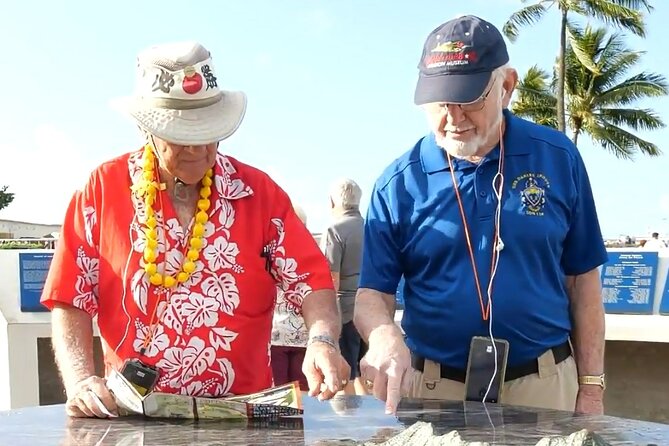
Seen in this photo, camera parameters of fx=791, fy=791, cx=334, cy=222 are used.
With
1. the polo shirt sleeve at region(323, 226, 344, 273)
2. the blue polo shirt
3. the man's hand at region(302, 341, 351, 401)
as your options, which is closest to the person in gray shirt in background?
the polo shirt sleeve at region(323, 226, 344, 273)

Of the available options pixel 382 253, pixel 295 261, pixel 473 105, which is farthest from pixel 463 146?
pixel 295 261

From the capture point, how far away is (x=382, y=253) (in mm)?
2361

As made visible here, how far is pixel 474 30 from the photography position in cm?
222

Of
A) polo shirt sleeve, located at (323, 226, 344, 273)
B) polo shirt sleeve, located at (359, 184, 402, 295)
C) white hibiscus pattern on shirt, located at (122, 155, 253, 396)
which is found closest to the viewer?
white hibiscus pattern on shirt, located at (122, 155, 253, 396)

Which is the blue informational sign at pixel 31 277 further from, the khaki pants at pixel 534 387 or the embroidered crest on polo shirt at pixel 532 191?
the embroidered crest on polo shirt at pixel 532 191

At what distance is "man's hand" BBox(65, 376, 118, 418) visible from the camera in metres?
1.99

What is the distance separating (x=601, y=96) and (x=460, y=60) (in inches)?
1087

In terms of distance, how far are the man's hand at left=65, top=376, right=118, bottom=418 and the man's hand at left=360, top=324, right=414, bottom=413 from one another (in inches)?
25.4

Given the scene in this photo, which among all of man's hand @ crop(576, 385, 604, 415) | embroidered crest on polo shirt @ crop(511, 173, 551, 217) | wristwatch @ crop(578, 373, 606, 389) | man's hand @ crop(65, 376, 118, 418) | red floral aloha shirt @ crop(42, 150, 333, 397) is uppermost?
embroidered crest on polo shirt @ crop(511, 173, 551, 217)

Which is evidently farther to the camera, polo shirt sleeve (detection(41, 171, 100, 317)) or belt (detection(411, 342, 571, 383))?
belt (detection(411, 342, 571, 383))

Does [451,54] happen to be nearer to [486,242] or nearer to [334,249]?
[486,242]

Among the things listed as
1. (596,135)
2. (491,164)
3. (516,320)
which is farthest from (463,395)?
(596,135)

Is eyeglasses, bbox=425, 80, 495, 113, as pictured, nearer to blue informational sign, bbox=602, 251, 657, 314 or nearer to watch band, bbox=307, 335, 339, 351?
watch band, bbox=307, 335, 339, 351

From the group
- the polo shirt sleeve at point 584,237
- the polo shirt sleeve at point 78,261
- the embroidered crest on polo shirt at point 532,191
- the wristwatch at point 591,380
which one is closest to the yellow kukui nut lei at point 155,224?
the polo shirt sleeve at point 78,261
